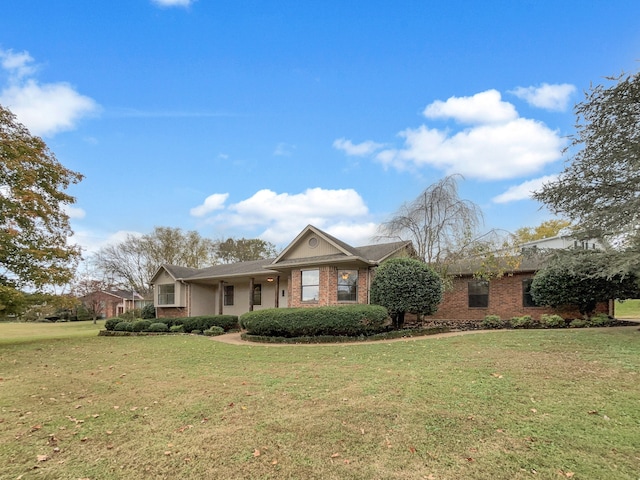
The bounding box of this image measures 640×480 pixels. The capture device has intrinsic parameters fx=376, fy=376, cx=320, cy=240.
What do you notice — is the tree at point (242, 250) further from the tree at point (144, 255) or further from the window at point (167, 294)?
the window at point (167, 294)

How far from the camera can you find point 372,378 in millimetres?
6980

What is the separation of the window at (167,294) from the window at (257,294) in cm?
547

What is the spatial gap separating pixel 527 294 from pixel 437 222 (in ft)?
17.9

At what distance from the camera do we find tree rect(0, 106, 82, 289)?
13.3 m

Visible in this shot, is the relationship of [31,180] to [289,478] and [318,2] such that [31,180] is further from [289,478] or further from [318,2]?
[289,478]

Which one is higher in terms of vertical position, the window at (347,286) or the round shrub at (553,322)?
the window at (347,286)

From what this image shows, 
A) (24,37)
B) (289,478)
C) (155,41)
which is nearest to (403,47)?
(155,41)

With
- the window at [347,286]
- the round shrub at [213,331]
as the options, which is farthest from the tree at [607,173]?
the round shrub at [213,331]

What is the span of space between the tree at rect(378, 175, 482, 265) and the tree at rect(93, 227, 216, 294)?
25734 mm

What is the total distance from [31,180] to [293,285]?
10.8 meters

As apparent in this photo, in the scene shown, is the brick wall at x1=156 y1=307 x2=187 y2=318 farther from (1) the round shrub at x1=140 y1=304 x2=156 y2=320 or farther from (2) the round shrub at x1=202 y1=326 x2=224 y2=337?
(2) the round shrub at x1=202 y1=326 x2=224 y2=337

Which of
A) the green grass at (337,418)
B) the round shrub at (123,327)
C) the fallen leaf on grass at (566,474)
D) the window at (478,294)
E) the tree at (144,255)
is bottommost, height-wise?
the round shrub at (123,327)

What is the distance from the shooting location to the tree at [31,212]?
13.3m

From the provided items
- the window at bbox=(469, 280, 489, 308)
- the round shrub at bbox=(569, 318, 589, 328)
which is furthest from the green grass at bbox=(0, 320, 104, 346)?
the round shrub at bbox=(569, 318, 589, 328)
